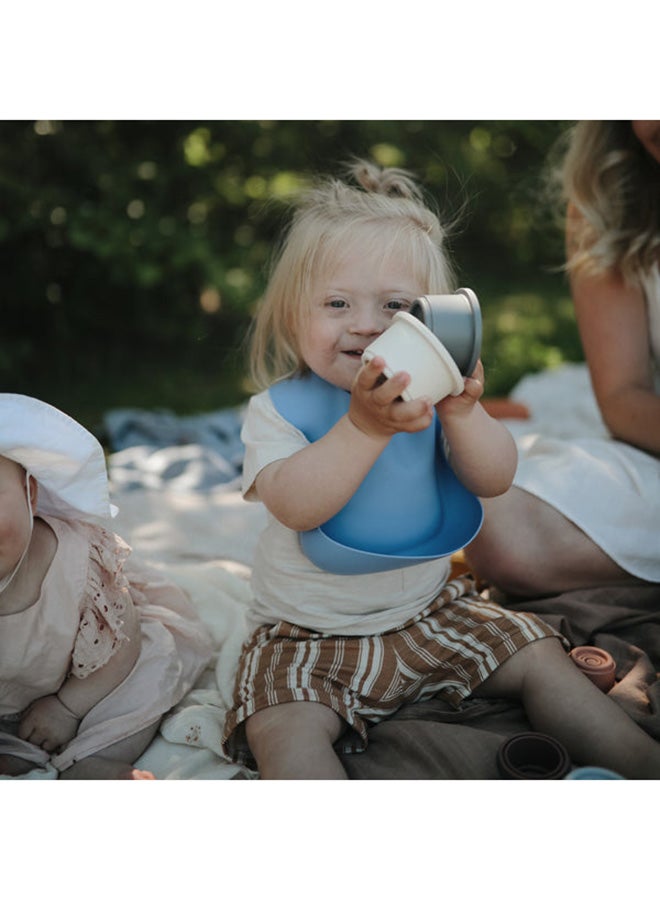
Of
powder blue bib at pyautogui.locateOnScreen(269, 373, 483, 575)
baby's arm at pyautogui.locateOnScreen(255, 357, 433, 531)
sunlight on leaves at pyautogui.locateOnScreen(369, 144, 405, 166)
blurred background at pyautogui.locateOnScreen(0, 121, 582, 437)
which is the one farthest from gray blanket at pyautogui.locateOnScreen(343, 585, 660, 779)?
sunlight on leaves at pyautogui.locateOnScreen(369, 144, 405, 166)

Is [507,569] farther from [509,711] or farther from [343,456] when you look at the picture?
[343,456]

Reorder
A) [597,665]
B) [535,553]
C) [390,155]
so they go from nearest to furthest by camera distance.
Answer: [597,665]
[535,553]
[390,155]

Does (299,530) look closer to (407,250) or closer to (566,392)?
(407,250)

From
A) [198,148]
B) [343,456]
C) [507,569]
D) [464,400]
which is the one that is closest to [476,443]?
[464,400]

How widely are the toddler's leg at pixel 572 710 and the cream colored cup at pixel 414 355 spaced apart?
54 centimetres

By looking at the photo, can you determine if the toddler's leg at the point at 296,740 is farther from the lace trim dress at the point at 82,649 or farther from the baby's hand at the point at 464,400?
the baby's hand at the point at 464,400

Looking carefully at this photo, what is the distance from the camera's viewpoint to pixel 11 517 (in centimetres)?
130

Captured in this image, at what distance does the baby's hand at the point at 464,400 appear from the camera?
1.32 meters

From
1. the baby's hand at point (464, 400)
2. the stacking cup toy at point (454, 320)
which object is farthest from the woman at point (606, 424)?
the stacking cup toy at point (454, 320)

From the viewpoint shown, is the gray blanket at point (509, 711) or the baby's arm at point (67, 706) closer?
the gray blanket at point (509, 711)

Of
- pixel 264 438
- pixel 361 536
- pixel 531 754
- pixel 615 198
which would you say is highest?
pixel 615 198

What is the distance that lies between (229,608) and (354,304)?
30.3 inches
